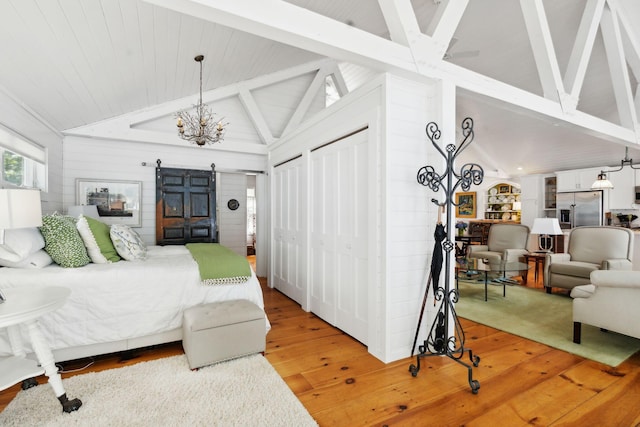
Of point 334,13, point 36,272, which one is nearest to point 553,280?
point 334,13

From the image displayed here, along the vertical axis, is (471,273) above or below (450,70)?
below

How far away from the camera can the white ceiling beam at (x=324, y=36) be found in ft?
5.56

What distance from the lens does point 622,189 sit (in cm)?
652

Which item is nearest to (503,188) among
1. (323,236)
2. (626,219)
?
(626,219)

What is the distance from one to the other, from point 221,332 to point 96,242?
136 cm

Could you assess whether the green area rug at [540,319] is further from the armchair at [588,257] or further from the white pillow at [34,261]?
the white pillow at [34,261]

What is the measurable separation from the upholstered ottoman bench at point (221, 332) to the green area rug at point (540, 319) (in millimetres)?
2498

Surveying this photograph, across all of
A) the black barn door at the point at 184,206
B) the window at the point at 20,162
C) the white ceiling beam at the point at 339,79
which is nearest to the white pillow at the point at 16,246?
the window at the point at 20,162

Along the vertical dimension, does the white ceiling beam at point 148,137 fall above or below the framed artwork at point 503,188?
above

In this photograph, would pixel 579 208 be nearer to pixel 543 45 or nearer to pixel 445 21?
pixel 543 45

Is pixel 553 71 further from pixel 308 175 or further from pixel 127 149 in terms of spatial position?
pixel 127 149

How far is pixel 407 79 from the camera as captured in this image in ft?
8.44

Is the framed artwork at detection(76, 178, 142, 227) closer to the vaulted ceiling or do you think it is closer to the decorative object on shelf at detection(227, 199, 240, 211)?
the vaulted ceiling

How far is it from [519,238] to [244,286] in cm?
522
